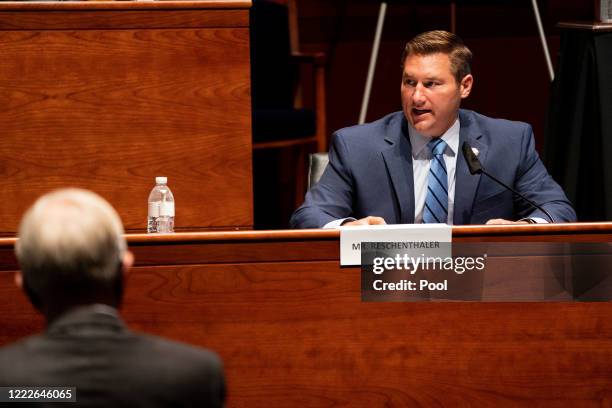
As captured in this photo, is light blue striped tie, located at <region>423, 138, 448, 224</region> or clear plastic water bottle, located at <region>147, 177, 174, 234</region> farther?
light blue striped tie, located at <region>423, 138, 448, 224</region>

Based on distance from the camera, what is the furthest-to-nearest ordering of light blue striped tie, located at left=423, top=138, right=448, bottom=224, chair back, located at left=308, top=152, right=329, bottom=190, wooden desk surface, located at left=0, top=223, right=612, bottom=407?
chair back, located at left=308, top=152, right=329, bottom=190 → light blue striped tie, located at left=423, top=138, right=448, bottom=224 → wooden desk surface, located at left=0, top=223, right=612, bottom=407

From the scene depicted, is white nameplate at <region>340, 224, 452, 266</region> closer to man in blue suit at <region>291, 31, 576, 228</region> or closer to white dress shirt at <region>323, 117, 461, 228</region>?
man in blue suit at <region>291, 31, 576, 228</region>

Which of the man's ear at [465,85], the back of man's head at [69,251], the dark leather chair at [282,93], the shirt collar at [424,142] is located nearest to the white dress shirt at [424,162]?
the shirt collar at [424,142]

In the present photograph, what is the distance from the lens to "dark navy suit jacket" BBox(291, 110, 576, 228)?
3.49 metres

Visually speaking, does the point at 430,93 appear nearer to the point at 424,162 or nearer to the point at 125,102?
the point at 424,162

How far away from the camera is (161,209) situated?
3.27 meters

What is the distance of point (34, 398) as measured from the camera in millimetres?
1521

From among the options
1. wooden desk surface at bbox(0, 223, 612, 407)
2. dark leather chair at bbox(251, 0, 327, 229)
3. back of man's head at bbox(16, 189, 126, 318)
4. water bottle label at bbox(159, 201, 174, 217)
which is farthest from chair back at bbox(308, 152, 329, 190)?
back of man's head at bbox(16, 189, 126, 318)

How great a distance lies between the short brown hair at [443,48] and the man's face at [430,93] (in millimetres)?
19

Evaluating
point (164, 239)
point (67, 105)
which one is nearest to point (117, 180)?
point (67, 105)

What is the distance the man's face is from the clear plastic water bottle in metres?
0.86

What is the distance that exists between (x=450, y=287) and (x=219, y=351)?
594 mm

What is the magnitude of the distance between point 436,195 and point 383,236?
808mm

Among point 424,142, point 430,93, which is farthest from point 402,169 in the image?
point 430,93
